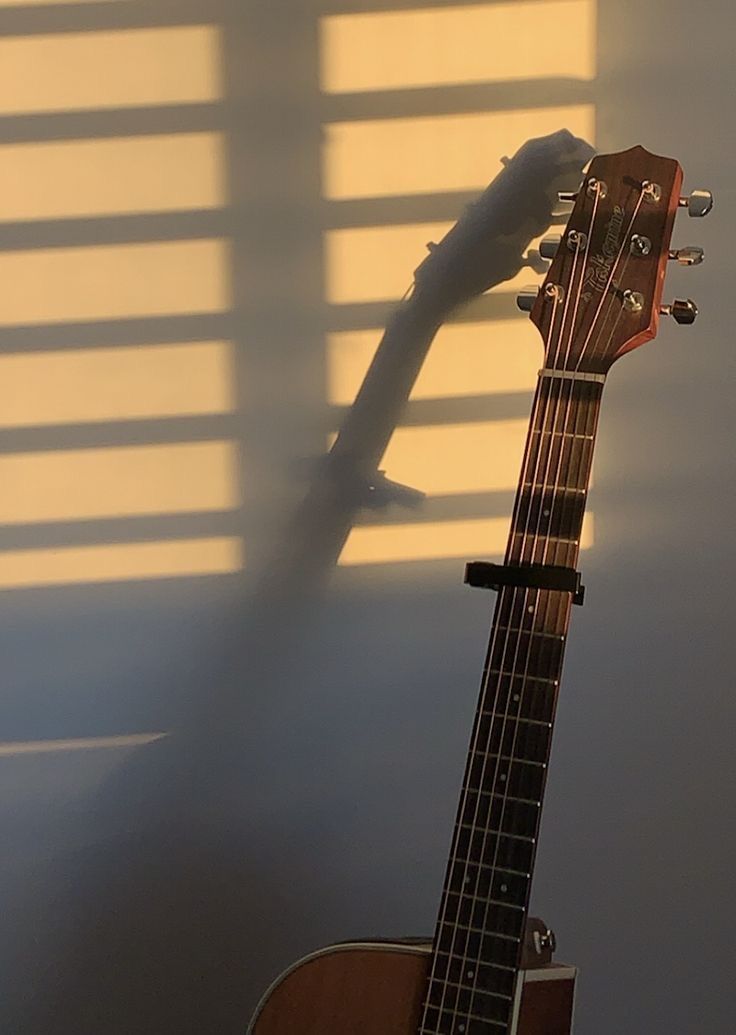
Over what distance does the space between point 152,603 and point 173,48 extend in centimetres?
53

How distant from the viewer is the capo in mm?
889

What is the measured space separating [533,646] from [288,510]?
0.31 meters

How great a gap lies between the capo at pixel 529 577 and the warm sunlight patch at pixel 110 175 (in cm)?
44

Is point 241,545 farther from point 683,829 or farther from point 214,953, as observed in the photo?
point 683,829

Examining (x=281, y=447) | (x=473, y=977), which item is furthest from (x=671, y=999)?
(x=281, y=447)

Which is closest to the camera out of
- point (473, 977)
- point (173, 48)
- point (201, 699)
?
point (473, 977)

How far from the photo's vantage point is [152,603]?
43.3 inches

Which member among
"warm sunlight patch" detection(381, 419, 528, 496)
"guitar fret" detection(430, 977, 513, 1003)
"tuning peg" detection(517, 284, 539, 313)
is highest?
"tuning peg" detection(517, 284, 539, 313)

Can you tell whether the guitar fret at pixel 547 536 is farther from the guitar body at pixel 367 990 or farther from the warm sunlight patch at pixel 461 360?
the guitar body at pixel 367 990

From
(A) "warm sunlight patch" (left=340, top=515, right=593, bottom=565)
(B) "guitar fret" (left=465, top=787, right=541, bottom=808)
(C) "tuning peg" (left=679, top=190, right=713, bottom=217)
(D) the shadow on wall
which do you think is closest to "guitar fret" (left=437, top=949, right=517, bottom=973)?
A: (B) "guitar fret" (left=465, top=787, right=541, bottom=808)

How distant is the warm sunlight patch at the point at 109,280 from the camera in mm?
1043

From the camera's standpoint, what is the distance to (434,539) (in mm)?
1100

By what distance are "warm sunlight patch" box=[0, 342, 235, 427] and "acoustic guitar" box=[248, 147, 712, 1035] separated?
33 cm

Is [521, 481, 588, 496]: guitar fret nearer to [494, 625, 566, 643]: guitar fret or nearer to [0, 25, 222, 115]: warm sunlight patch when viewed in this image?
[494, 625, 566, 643]: guitar fret
